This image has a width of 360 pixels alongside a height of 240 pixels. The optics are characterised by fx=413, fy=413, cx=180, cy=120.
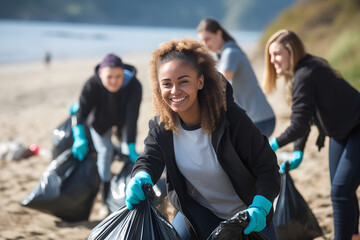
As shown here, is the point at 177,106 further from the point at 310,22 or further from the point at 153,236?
the point at 310,22

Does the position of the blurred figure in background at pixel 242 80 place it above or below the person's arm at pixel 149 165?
above

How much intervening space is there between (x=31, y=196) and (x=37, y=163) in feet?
6.61

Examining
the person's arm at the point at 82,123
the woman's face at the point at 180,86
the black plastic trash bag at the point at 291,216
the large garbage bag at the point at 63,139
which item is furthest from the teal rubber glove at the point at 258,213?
the large garbage bag at the point at 63,139

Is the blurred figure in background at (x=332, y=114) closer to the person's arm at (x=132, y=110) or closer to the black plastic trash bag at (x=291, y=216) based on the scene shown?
the black plastic trash bag at (x=291, y=216)

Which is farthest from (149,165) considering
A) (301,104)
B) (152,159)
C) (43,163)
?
(43,163)

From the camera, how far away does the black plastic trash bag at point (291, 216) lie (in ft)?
8.36

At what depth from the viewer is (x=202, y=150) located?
1780 millimetres

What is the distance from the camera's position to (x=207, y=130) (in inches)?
67.2

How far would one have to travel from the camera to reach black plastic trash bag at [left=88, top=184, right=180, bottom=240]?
1.65 metres

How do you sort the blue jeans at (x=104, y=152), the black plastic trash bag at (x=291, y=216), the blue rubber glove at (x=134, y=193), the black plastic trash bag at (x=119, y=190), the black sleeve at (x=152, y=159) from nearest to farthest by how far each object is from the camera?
the blue rubber glove at (x=134, y=193) → the black sleeve at (x=152, y=159) → the black plastic trash bag at (x=291, y=216) → the black plastic trash bag at (x=119, y=190) → the blue jeans at (x=104, y=152)

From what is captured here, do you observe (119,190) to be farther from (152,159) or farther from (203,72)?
(203,72)

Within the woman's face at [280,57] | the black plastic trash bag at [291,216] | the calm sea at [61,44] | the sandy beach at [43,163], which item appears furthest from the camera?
the calm sea at [61,44]

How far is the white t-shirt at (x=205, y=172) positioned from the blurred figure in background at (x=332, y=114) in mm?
712

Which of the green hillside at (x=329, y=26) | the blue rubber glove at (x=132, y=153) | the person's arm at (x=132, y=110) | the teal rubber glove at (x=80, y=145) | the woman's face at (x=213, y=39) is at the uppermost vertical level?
the green hillside at (x=329, y=26)
